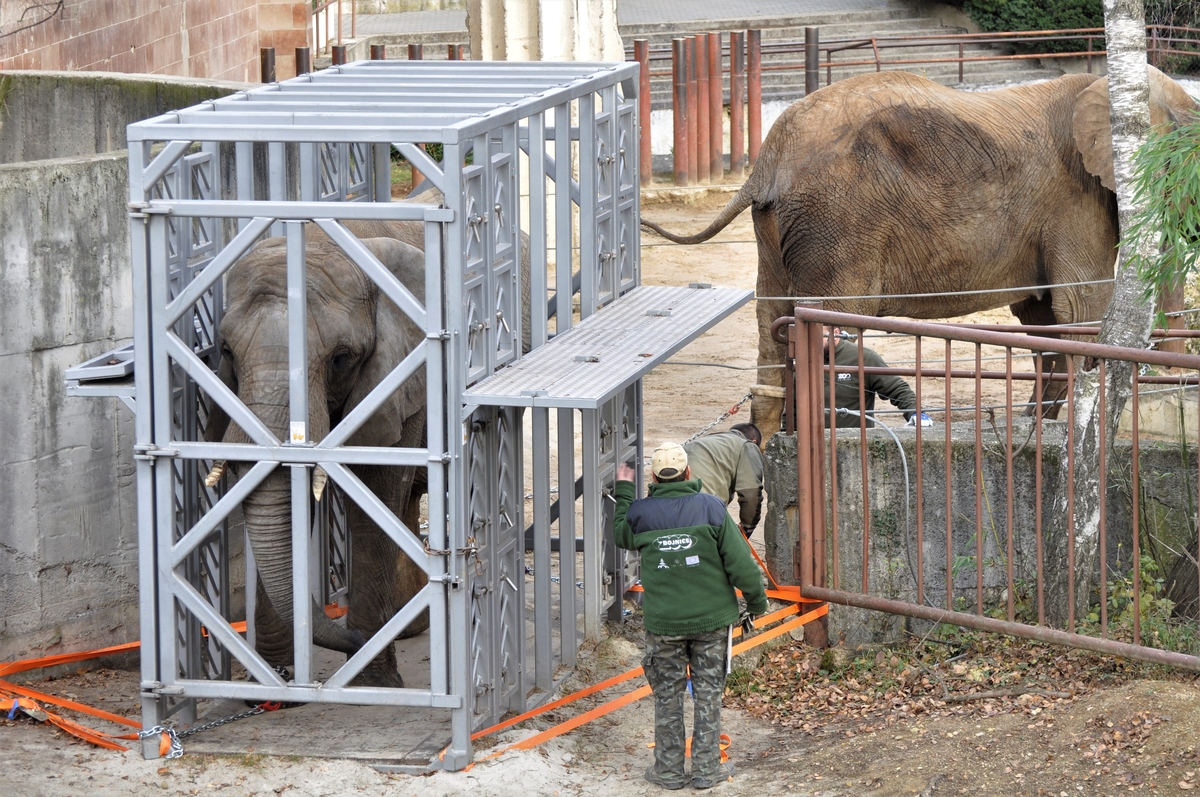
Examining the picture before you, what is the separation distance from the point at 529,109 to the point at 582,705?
2621mm

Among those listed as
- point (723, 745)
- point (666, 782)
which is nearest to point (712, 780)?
point (666, 782)

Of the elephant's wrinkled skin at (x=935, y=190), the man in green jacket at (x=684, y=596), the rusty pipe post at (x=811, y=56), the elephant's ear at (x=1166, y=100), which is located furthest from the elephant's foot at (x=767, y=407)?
the rusty pipe post at (x=811, y=56)

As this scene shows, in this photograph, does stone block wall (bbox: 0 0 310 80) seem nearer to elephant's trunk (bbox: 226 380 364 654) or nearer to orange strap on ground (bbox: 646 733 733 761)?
elephant's trunk (bbox: 226 380 364 654)

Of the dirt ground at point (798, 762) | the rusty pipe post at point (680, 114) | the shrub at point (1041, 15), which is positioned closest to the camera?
the dirt ground at point (798, 762)

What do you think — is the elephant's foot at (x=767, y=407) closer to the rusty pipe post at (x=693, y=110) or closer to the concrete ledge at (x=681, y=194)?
the concrete ledge at (x=681, y=194)

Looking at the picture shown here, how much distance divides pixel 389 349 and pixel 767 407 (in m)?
4.24

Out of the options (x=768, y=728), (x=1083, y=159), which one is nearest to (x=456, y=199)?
(x=768, y=728)

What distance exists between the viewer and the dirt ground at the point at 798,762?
247 inches

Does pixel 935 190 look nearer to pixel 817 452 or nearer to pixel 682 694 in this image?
pixel 817 452

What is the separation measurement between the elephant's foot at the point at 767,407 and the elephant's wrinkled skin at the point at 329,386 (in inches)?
135

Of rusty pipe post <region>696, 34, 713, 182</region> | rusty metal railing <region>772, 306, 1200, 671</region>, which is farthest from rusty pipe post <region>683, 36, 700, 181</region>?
rusty metal railing <region>772, 306, 1200, 671</region>

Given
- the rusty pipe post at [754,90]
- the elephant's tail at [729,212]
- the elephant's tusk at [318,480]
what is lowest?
the elephant's tusk at [318,480]

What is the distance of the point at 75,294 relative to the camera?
779 cm

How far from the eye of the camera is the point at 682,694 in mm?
6637
